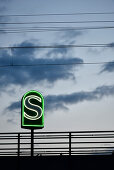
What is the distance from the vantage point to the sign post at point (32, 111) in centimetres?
1377

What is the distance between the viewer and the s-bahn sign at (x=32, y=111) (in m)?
13.8

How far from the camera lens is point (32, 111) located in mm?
14055

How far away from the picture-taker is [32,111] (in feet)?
46.1

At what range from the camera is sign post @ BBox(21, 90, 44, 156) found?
13.8 metres
